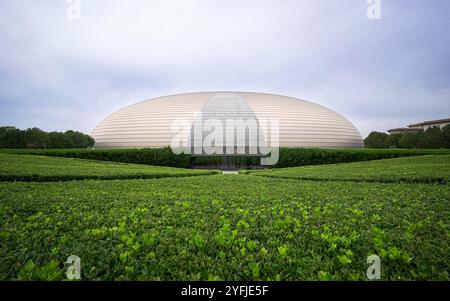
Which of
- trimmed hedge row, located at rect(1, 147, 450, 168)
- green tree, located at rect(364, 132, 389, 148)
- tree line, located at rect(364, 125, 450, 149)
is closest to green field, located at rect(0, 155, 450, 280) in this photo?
trimmed hedge row, located at rect(1, 147, 450, 168)

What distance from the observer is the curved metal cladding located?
31.3 metres

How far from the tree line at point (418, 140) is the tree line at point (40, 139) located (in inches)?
1952

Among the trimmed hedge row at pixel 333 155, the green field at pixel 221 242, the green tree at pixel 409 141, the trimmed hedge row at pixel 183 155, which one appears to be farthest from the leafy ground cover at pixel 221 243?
the green tree at pixel 409 141

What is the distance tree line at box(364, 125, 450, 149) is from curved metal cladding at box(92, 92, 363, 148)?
37.0ft

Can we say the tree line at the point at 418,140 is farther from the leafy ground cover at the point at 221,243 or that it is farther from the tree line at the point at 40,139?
the tree line at the point at 40,139

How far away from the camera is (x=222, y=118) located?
1187 inches

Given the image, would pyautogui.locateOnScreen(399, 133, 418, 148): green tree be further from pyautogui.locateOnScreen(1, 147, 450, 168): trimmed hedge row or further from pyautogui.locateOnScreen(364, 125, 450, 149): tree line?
pyautogui.locateOnScreen(1, 147, 450, 168): trimmed hedge row

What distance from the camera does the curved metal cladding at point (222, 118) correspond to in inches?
1234

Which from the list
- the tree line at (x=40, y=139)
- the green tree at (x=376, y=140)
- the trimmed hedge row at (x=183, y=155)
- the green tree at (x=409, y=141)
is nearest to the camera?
the trimmed hedge row at (x=183, y=155)

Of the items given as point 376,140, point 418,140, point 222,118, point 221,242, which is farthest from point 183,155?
point 376,140

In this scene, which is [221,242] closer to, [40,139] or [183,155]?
[183,155]

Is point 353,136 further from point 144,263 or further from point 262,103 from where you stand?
point 144,263

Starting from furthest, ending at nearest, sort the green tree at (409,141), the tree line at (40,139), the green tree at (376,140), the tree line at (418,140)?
1. the green tree at (376,140)
2. the green tree at (409,141)
3. the tree line at (418,140)
4. the tree line at (40,139)

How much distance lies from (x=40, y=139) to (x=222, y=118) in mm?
22963
